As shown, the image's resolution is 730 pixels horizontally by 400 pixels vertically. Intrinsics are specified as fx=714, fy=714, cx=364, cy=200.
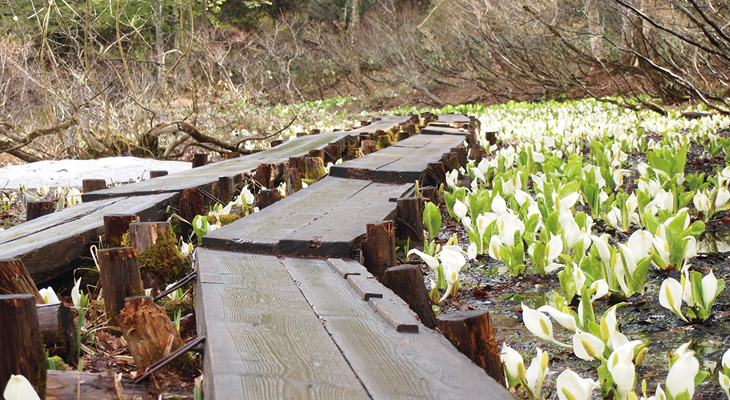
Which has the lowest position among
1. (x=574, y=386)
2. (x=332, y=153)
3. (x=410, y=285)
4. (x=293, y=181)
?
(x=574, y=386)

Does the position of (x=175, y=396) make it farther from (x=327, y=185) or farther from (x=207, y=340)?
(x=327, y=185)

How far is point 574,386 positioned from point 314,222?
1935 mm

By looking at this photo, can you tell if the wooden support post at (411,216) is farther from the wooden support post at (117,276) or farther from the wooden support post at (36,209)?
the wooden support post at (36,209)

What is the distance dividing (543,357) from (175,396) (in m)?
0.97

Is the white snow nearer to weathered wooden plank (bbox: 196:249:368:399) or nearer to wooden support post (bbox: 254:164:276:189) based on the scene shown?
wooden support post (bbox: 254:164:276:189)

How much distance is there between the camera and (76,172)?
7.92 meters

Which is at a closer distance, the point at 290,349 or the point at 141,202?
the point at 290,349

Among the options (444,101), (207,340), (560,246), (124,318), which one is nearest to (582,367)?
(560,246)

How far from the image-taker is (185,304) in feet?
9.53

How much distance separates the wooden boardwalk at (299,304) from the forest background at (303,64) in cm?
230

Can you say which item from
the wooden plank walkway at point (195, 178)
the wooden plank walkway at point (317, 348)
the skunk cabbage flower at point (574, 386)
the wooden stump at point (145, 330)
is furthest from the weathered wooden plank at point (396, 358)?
the wooden plank walkway at point (195, 178)

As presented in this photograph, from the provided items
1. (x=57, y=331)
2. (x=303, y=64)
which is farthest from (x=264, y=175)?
(x=303, y=64)

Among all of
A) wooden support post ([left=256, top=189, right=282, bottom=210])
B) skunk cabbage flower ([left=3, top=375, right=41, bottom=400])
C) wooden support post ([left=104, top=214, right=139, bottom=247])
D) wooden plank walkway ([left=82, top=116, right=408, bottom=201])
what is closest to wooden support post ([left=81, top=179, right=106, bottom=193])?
wooden plank walkway ([left=82, top=116, right=408, bottom=201])

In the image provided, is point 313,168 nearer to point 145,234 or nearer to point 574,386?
point 145,234
